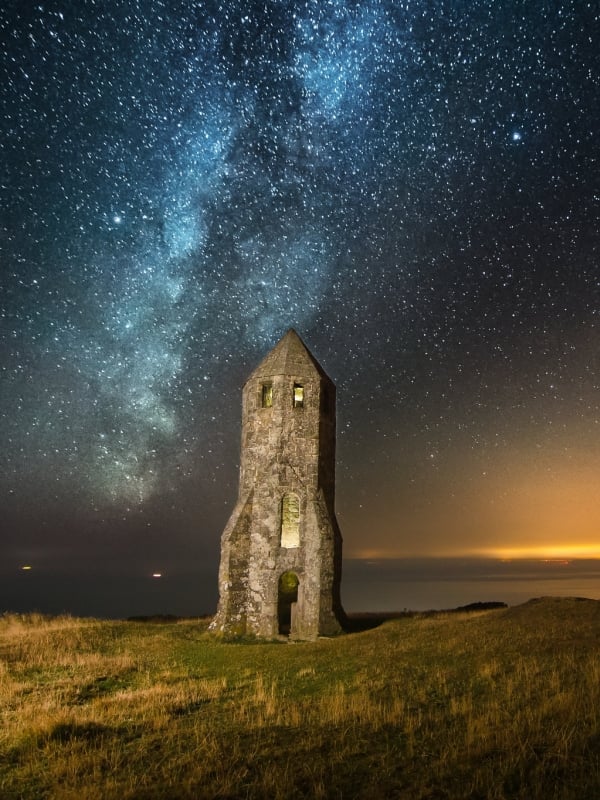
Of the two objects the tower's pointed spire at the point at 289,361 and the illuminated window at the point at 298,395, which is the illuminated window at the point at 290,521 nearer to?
the illuminated window at the point at 298,395

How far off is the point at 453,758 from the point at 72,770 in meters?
4.96

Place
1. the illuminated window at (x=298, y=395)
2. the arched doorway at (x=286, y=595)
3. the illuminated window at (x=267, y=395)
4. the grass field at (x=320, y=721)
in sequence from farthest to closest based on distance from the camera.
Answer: the arched doorway at (x=286, y=595) → the illuminated window at (x=267, y=395) → the illuminated window at (x=298, y=395) → the grass field at (x=320, y=721)

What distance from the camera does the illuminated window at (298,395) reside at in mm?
25734

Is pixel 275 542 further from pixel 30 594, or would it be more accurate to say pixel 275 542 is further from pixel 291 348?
pixel 30 594

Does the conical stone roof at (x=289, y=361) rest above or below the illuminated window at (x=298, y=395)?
above

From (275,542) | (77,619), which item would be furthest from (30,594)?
(275,542)

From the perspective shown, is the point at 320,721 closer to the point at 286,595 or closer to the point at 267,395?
the point at 286,595

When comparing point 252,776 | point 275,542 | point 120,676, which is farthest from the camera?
point 275,542

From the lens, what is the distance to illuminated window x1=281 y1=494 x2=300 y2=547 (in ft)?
82.3

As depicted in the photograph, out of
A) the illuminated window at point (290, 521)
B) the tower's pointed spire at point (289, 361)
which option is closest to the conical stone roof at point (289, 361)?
the tower's pointed spire at point (289, 361)

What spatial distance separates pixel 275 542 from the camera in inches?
945

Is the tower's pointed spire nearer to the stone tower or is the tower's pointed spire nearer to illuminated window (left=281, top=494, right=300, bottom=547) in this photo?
the stone tower

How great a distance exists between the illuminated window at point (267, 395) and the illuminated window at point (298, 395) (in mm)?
1061

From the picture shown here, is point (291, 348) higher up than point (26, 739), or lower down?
higher up
